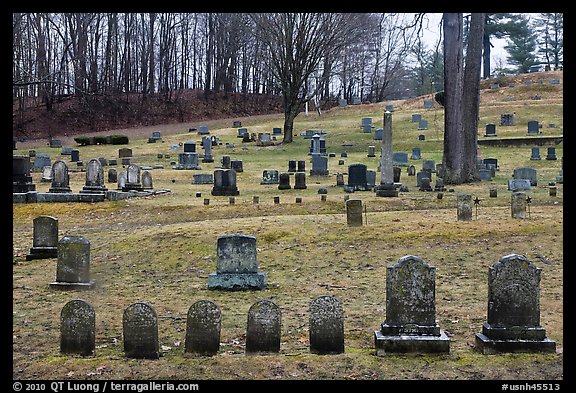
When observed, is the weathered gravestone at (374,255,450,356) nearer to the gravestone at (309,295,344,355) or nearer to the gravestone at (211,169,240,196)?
the gravestone at (309,295,344,355)

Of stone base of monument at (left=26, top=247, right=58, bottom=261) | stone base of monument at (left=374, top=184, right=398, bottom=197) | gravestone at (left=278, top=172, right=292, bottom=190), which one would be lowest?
stone base of monument at (left=26, top=247, right=58, bottom=261)

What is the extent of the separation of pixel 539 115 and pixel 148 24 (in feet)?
139

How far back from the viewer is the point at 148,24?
77.8 metres

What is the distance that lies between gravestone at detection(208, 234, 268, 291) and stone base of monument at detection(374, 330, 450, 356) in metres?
4.11

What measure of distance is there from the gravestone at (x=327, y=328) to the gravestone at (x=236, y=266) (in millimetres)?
Answer: 3934

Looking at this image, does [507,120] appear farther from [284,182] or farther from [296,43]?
[284,182]

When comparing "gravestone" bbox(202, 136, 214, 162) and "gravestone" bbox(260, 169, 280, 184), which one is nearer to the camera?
"gravestone" bbox(260, 169, 280, 184)

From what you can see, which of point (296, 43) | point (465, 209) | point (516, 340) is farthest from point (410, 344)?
point (296, 43)

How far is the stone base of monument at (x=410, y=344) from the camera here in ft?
29.4

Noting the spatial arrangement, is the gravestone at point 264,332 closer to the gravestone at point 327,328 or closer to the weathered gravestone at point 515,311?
the gravestone at point 327,328

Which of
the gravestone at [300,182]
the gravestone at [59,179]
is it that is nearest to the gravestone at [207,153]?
the gravestone at [300,182]

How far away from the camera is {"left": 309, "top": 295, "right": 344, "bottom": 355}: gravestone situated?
29.1 feet

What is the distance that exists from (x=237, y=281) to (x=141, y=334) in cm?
417

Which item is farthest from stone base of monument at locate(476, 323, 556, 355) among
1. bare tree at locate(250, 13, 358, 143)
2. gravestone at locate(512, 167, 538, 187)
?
bare tree at locate(250, 13, 358, 143)
